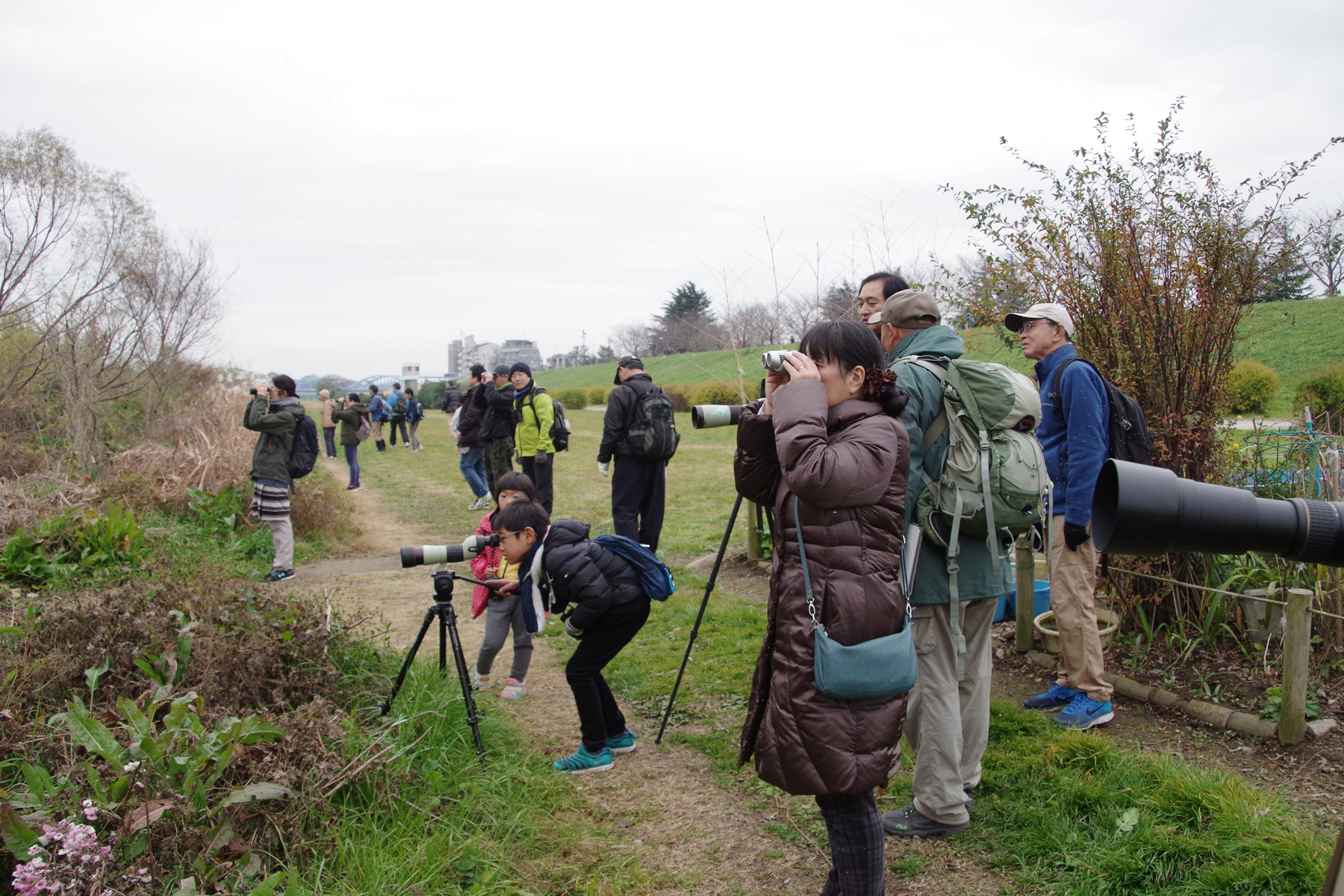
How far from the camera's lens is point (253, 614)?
171 inches

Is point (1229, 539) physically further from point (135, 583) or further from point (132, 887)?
point (135, 583)

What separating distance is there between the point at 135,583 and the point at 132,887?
282 centimetres

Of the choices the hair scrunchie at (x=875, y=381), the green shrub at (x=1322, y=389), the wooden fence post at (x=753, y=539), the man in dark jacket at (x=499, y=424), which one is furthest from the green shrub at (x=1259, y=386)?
the hair scrunchie at (x=875, y=381)

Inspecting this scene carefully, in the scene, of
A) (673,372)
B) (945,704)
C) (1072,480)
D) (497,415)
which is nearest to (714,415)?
(945,704)

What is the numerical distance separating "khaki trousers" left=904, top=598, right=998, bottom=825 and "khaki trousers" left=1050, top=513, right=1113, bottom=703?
0.95 metres

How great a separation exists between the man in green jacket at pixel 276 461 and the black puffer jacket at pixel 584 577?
4800mm

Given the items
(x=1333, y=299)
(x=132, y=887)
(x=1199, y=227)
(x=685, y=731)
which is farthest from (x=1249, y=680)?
(x=1333, y=299)

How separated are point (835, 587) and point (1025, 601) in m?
3.17

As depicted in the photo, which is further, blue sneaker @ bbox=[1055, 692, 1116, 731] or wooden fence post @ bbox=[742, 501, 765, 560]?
wooden fence post @ bbox=[742, 501, 765, 560]

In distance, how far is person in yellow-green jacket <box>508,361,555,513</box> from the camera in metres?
9.12

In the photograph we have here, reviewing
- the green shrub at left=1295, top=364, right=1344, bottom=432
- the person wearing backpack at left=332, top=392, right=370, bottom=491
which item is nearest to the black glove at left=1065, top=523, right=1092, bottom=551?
the person wearing backpack at left=332, top=392, right=370, bottom=491

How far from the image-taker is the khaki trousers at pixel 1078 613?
4.05 metres

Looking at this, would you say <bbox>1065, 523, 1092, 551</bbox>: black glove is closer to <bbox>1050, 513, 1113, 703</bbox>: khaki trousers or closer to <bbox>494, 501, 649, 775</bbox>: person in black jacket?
<bbox>1050, 513, 1113, 703</bbox>: khaki trousers

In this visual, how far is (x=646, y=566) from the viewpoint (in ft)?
13.0
